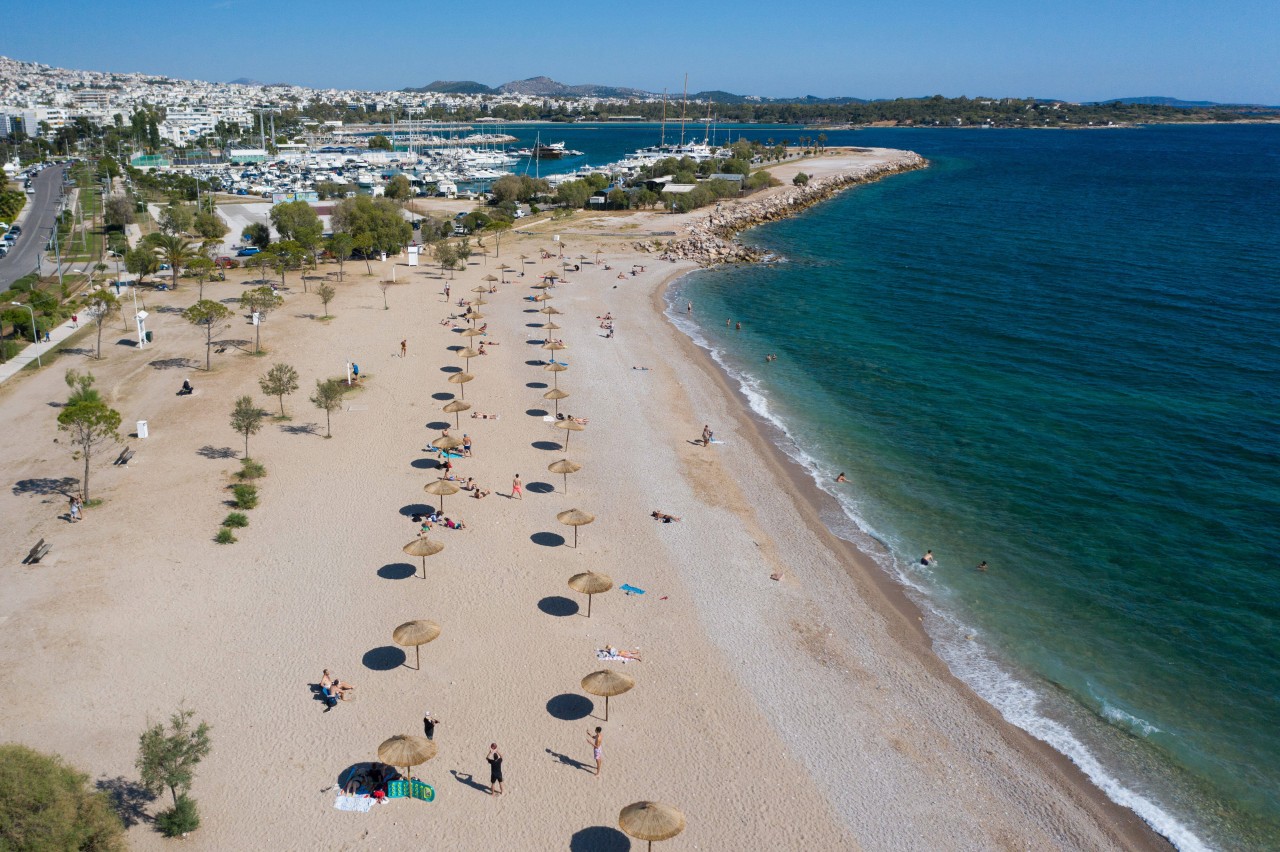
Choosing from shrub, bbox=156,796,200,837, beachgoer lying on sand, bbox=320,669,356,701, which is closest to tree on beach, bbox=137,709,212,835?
shrub, bbox=156,796,200,837

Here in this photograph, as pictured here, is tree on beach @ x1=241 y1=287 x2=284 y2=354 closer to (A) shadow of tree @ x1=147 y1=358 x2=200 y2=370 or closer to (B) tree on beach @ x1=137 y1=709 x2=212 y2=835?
(A) shadow of tree @ x1=147 y1=358 x2=200 y2=370

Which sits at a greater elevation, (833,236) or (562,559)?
(833,236)

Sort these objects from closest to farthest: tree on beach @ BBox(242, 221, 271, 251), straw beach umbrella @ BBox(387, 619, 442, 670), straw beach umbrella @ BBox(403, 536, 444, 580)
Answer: straw beach umbrella @ BBox(387, 619, 442, 670) → straw beach umbrella @ BBox(403, 536, 444, 580) → tree on beach @ BBox(242, 221, 271, 251)

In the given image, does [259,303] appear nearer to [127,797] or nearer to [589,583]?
[589,583]

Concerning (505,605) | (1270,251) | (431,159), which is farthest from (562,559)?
(431,159)

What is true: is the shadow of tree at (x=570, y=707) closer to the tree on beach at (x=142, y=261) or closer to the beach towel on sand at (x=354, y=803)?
the beach towel on sand at (x=354, y=803)

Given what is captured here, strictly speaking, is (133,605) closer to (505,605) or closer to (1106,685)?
(505,605)
